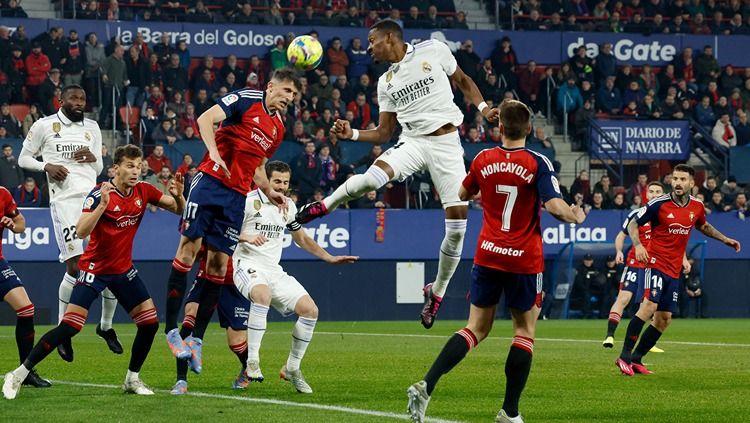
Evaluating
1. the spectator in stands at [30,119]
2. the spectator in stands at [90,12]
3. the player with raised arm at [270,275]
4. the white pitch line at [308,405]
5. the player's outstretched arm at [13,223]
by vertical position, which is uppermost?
the spectator in stands at [90,12]

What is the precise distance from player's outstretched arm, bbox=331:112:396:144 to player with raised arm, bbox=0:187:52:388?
3121 millimetres

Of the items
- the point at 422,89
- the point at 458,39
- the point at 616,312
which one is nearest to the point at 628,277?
the point at 616,312

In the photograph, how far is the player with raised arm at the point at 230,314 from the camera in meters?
13.0

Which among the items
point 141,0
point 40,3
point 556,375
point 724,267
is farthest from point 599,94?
Result: point 556,375

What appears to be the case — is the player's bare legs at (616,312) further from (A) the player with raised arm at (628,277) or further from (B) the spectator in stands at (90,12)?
(B) the spectator in stands at (90,12)

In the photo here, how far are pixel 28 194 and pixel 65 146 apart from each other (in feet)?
43.4

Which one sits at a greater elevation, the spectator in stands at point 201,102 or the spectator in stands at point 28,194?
the spectator in stands at point 201,102

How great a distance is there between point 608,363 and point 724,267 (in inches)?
696

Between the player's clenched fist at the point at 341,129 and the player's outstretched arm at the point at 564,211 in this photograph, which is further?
the player's clenched fist at the point at 341,129

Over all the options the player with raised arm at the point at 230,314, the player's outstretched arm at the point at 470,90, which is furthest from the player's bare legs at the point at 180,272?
the player's outstretched arm at the point at 470,90

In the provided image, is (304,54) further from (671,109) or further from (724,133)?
(724,133)

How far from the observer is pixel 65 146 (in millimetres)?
15352

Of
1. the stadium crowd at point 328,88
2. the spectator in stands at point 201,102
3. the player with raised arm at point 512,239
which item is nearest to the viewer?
the player with raised arm at point 512,239

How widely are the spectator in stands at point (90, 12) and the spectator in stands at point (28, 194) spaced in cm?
587
